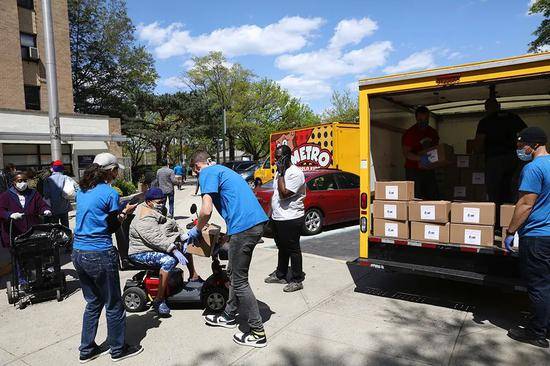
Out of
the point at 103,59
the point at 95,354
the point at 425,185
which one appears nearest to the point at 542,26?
the point at 425,185

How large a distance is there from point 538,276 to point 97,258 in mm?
3923

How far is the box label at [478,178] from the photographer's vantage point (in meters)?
6.32

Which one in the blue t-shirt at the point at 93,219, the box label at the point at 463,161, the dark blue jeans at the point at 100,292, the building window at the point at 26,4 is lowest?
the dark blue jeans at the point at 100,292

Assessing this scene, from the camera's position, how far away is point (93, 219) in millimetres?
3367

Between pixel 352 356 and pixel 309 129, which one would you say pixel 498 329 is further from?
pixel 309 129

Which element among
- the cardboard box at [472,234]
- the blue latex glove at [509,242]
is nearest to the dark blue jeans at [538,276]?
the blue latex glove at [509,242]

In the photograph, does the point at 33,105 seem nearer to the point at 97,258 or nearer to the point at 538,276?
the point at 97,258

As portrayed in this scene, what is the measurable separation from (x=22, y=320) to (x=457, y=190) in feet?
21.4

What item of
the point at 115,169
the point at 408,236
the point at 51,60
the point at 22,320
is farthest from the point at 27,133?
the point at 408,236

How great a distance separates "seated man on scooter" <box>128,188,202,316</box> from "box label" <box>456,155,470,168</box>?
4.71 meters

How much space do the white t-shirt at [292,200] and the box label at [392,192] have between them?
1.08 metres

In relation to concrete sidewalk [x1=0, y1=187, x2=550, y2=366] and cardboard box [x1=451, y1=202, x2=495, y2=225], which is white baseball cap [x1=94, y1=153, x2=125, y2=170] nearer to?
concrete sidewalk [x1=0, y1=187, x2=550, y2=366]

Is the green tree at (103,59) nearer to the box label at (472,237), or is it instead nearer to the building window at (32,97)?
the building window at (32,97)

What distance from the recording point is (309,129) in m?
12.6
